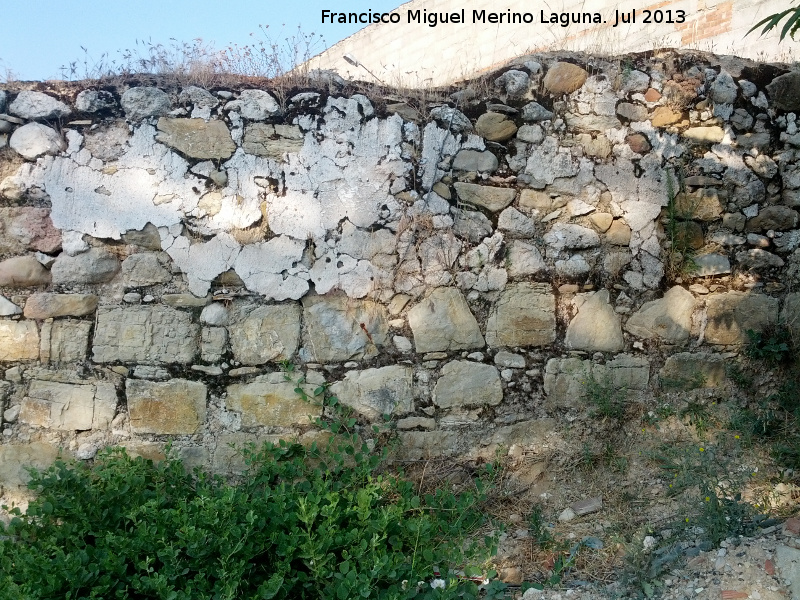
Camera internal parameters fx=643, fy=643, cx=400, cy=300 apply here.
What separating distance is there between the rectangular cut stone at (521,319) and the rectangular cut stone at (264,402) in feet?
3.15

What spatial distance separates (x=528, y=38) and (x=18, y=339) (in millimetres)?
5292

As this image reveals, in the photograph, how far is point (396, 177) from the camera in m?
3.02

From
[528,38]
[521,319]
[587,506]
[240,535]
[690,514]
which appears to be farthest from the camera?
[528,38]

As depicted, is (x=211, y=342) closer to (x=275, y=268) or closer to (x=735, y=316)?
(x=275, y=268)

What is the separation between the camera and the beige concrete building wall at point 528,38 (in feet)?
14.8

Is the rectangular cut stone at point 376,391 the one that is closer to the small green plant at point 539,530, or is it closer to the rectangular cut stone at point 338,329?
the rectangular cut stone at point 338,329

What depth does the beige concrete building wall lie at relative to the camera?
450cm

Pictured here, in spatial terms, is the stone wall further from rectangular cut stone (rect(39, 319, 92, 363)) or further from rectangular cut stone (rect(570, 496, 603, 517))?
rectangular cut stone (rect(570, 496, 603, 517))

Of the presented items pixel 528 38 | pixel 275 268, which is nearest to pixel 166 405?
pixel 275 268

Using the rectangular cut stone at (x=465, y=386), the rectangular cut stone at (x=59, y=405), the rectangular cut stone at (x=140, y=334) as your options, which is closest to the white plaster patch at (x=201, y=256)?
the rectangular cut stone at (x=140, y=334)

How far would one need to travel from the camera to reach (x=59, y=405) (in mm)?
2857

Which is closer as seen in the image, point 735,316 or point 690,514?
point 690,514

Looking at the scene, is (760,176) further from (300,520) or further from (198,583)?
(198,583)

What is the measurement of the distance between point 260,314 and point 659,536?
1932mm
